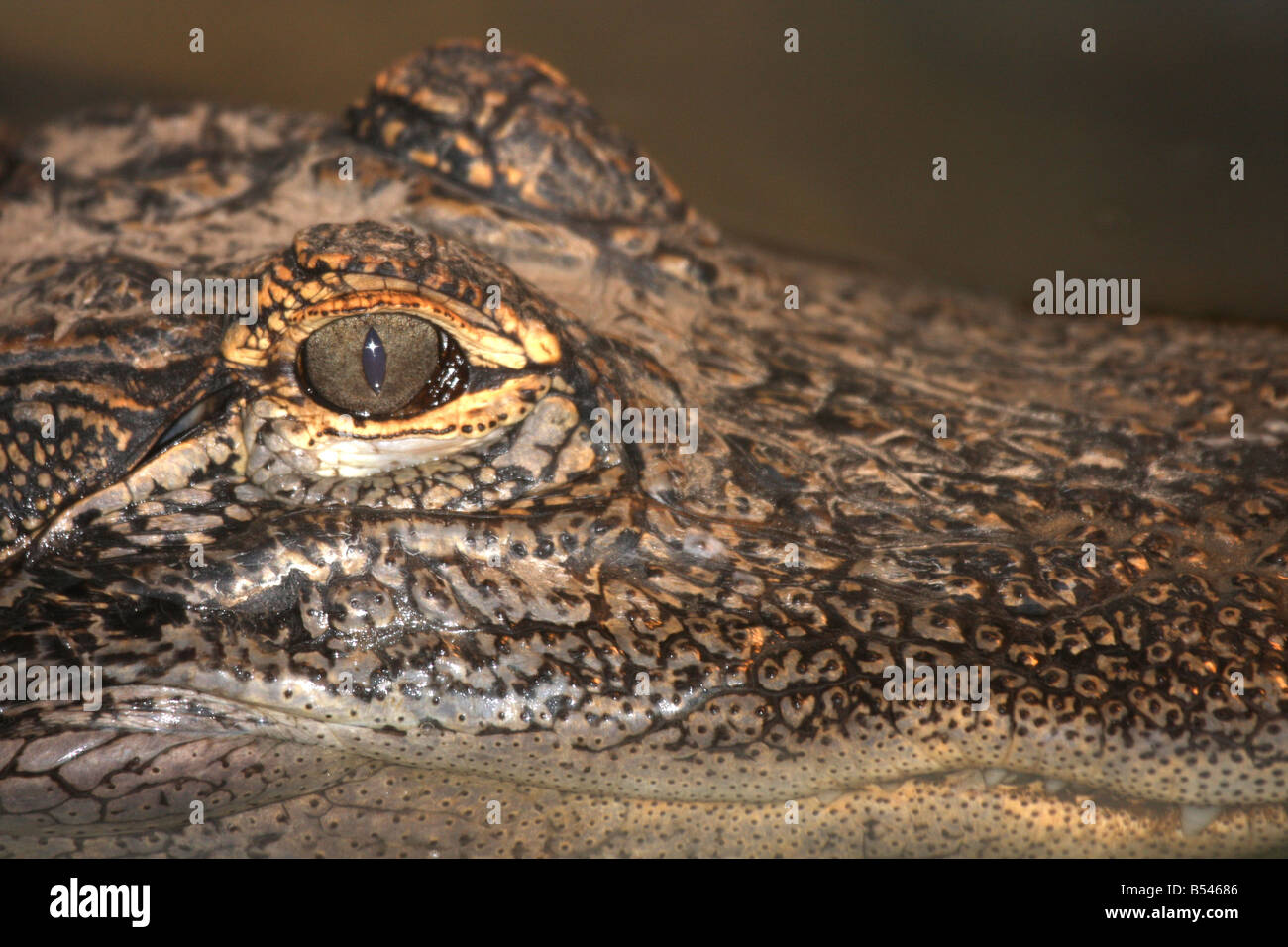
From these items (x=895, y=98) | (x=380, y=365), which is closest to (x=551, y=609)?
(x=380, y=365)

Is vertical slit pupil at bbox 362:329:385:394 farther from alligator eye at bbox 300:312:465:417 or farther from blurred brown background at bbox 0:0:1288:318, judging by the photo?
blurred brown background at bbox 0:0:1288:318

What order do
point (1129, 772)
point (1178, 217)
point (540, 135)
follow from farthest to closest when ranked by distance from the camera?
point (1178, 217) < point (540, 135) < point (1129, 772)

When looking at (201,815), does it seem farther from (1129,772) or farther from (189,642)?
(1129,772)

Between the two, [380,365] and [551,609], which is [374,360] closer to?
[380,365]

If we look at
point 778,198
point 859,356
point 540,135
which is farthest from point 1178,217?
point 540,135

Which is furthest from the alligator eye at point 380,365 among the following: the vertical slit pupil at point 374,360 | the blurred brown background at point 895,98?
the blurred brown background at point 895,98

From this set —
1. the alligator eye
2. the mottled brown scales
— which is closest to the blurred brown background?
the mottled brown scales
